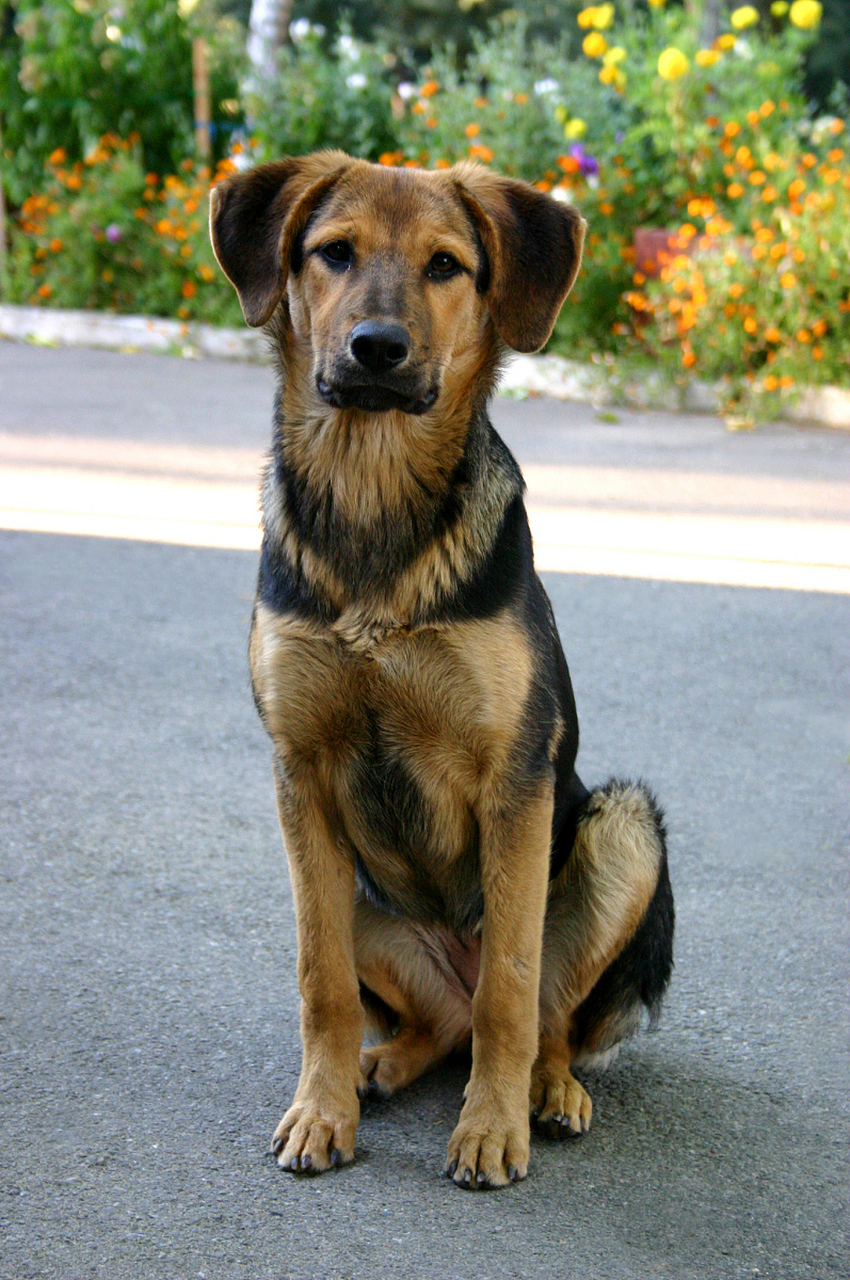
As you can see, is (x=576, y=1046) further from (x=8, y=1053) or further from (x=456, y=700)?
(x=8, y=1053)

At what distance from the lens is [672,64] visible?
11.1 metres

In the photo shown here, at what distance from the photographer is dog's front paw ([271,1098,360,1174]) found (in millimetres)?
2770

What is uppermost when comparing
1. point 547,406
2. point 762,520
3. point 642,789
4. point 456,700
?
point 456,700

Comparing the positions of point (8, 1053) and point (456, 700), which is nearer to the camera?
point (456, 700)

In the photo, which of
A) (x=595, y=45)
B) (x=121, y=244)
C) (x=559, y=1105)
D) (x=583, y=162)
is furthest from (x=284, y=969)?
(x=121, y=244)

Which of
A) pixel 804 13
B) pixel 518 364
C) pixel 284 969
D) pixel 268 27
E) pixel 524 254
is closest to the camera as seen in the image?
pixel 524 254

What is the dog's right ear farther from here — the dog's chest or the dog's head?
the dog's chest

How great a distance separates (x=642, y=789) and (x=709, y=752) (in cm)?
185

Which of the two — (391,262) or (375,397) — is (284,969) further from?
(391,262)

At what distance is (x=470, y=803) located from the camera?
9.34 feet

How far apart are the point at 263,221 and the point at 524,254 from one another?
1.89 feet

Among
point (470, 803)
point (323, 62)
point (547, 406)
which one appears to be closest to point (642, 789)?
point (470, 803)

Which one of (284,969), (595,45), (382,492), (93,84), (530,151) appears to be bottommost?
(93,84)

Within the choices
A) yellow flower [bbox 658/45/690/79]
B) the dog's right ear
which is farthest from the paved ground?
yellow flower [bbox 658/45/690/79]
